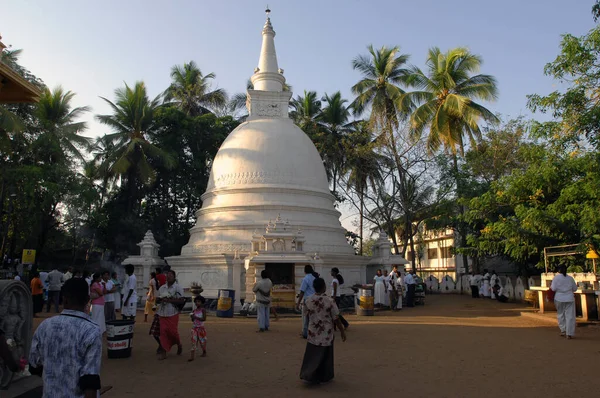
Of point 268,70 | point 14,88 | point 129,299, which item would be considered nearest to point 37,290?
point 129,299

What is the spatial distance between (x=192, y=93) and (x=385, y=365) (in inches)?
1331

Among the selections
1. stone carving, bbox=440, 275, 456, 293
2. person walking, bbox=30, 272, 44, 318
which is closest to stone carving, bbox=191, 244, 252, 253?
person walking, bbox=30, 272, 44, 318

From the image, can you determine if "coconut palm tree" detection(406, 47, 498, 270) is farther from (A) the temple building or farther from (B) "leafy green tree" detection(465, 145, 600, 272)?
(A) the temple building

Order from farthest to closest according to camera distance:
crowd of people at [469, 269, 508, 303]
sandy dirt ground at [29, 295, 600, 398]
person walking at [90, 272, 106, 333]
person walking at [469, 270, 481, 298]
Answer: person walking at [469, 270, 481, 298] < crowd of people at [469, 269, 508, 303] < person walking at [90, 272, 106, 333] < sandy dirt ground at [29, 295, 600, 398]

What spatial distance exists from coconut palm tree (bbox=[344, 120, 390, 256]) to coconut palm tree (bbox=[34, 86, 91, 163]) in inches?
664

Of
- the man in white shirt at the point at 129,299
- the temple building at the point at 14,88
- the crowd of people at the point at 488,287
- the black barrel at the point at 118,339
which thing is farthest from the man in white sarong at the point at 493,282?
the temple building at the point at 14,88

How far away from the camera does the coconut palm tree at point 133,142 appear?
95.8ft

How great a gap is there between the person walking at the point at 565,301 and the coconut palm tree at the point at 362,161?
19.4 meters

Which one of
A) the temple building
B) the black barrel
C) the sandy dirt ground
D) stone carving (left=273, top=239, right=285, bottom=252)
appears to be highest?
the temple building

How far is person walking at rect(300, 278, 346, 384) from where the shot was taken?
6.48 m

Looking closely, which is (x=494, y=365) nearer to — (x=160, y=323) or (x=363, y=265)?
(x=160, y=323)

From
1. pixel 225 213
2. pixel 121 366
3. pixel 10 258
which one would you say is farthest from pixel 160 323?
pixel 10 258

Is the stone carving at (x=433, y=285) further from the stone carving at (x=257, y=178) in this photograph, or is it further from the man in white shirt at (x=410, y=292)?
the stone carving at (x=257, y=178)

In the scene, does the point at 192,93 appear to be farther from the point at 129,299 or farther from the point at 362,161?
the point at 129,299
